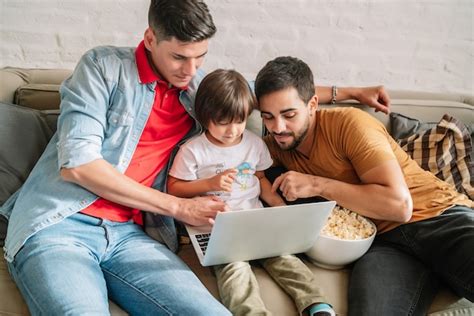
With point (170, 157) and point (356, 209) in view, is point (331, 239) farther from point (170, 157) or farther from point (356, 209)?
point (170, 157)

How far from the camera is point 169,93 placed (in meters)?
1.63

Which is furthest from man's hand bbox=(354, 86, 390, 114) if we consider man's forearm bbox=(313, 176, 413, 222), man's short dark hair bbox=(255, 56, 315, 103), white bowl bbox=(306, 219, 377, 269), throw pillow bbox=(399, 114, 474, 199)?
white bowl bbox=(306, 219, 377, 269)

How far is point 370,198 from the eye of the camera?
1558 millimetres

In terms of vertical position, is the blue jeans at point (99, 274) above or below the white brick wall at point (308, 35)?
below

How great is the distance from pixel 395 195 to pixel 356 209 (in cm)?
14

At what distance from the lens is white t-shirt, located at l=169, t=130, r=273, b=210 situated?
159cm

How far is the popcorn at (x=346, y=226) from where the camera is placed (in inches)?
61.2

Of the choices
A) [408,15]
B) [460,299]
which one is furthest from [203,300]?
[408,15]

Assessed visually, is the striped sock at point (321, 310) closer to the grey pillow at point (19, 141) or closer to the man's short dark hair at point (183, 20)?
the man's short dark hair at point (183, 20)

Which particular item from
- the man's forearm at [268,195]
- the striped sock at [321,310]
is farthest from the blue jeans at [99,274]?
the man's forearm at [268,195]

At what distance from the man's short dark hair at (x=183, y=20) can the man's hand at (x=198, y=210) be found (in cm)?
50

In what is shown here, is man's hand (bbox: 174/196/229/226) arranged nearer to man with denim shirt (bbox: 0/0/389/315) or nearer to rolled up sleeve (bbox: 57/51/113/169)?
man with denim shirt (bbox: 0/0/389/315)

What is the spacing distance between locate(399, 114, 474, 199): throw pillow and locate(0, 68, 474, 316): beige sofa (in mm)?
147

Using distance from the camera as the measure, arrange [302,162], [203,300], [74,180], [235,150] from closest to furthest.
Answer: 1. [203,300]
2. [74,180]
3. [235,150]
4. [302,162]
